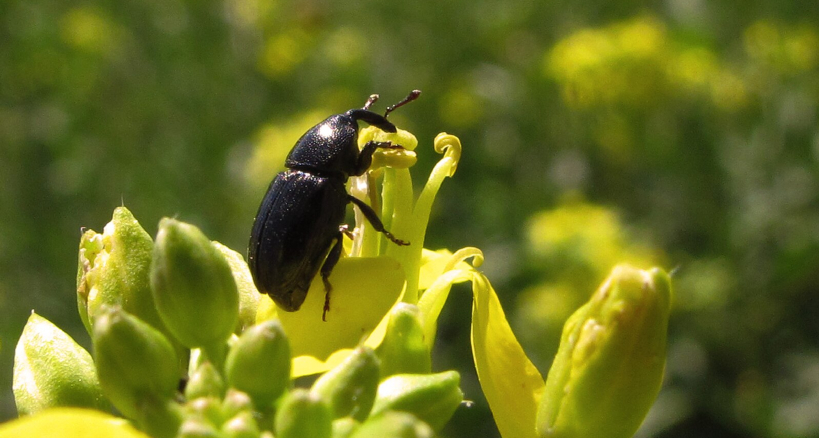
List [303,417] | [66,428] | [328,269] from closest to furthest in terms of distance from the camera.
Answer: [66,428] → [303,417] → [328,269]

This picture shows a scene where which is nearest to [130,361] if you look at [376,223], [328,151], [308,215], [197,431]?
[197,431]

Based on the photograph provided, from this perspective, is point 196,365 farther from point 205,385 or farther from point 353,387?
point 353,387

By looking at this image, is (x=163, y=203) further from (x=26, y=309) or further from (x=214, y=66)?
(x=214, y=66)

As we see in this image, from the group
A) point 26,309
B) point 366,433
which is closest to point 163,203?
point 26,309

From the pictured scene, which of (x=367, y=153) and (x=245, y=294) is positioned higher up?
(x=367, y=153)

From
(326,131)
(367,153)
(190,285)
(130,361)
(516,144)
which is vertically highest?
(516,144)

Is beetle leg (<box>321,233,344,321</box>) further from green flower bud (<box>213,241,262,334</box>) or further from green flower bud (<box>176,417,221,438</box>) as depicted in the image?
green flower bud (<box>176,417,221,438</box>)

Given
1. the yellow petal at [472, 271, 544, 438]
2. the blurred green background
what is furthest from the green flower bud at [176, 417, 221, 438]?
the blurred green background
